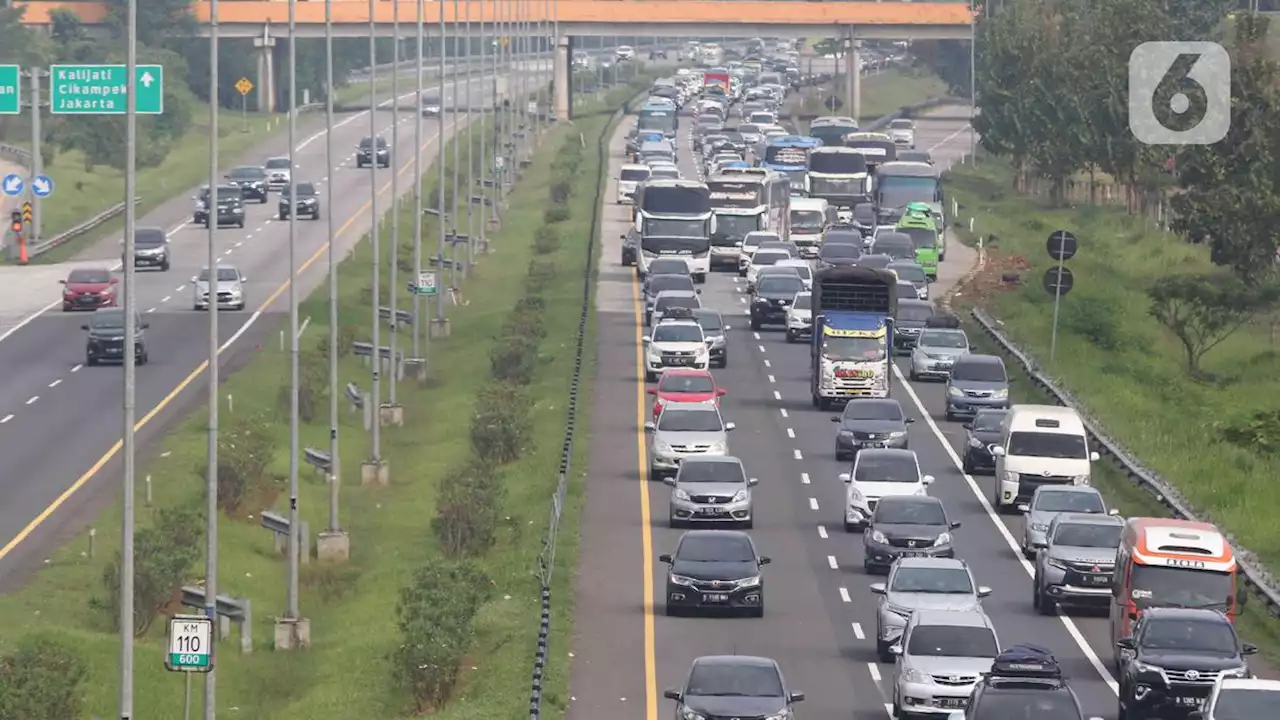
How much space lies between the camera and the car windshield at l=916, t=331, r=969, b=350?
71438 millimetres

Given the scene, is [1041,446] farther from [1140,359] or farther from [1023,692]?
[1140,359]

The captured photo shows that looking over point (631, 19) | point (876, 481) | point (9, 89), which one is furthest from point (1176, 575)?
point (631, 19)

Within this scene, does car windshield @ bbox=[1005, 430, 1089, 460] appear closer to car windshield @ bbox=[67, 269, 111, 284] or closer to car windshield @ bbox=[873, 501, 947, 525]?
car windshield @ bbox=[873, 501, 947, 525]

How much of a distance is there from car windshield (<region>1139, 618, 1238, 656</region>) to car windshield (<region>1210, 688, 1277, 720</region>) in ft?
13.2

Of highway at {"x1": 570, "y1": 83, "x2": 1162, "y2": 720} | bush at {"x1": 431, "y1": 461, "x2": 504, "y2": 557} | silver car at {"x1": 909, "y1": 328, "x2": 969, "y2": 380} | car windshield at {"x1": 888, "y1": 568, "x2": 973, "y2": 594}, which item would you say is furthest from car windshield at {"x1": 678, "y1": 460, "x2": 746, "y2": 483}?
silver car at {"x1": 909, "y1": 328, "x2": 969, "y2": 380}

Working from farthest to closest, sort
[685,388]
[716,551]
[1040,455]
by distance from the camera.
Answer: [685,388] < [1040,455] < [716,551]

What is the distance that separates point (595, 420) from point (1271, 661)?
27.3 m

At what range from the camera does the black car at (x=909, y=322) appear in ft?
249

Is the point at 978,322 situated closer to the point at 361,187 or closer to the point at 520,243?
the point at 520,243

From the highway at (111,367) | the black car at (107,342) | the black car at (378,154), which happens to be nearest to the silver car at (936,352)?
the highway at (111,367)

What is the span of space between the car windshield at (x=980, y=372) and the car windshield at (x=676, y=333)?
7.76 metres

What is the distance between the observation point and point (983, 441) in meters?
56.9

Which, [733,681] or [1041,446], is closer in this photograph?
[733,681]

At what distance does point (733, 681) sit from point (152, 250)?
235ft
